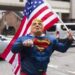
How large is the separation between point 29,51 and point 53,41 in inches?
15.7

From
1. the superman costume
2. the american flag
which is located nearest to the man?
the superman costume

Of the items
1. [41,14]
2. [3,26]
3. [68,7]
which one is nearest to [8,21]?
[3,26]

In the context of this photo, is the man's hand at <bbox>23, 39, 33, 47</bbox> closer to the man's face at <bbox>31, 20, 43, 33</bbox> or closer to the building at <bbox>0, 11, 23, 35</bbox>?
the man's face at <bbox>31, 20, 43, 33</bbox>

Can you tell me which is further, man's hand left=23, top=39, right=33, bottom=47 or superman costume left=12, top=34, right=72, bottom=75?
superman costume left=12, top=34, right=72, bottom=75

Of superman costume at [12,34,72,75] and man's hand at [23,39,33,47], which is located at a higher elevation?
man's hand at [23,39,33,47]

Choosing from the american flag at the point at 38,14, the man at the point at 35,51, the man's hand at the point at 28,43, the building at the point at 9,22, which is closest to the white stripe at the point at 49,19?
the american flag at the point at 38,14

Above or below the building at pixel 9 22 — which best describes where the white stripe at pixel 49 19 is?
above

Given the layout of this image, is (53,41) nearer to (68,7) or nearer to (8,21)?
(8,21)

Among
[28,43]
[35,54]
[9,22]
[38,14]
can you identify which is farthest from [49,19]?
[9,22]

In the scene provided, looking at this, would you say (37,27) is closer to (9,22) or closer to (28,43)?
(28,43)

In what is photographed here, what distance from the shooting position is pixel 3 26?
5169 centimetres

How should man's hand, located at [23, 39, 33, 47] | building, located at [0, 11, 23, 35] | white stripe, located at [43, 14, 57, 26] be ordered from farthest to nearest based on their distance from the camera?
building, located at [0, 11, 23, 35], white stripe, located at [43, 14, 57, 26], man's hand, located at [23, 39, 33, 47]

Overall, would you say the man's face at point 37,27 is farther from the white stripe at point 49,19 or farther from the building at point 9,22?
the building at point 9,22

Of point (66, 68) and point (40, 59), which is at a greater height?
point (40, 59)
